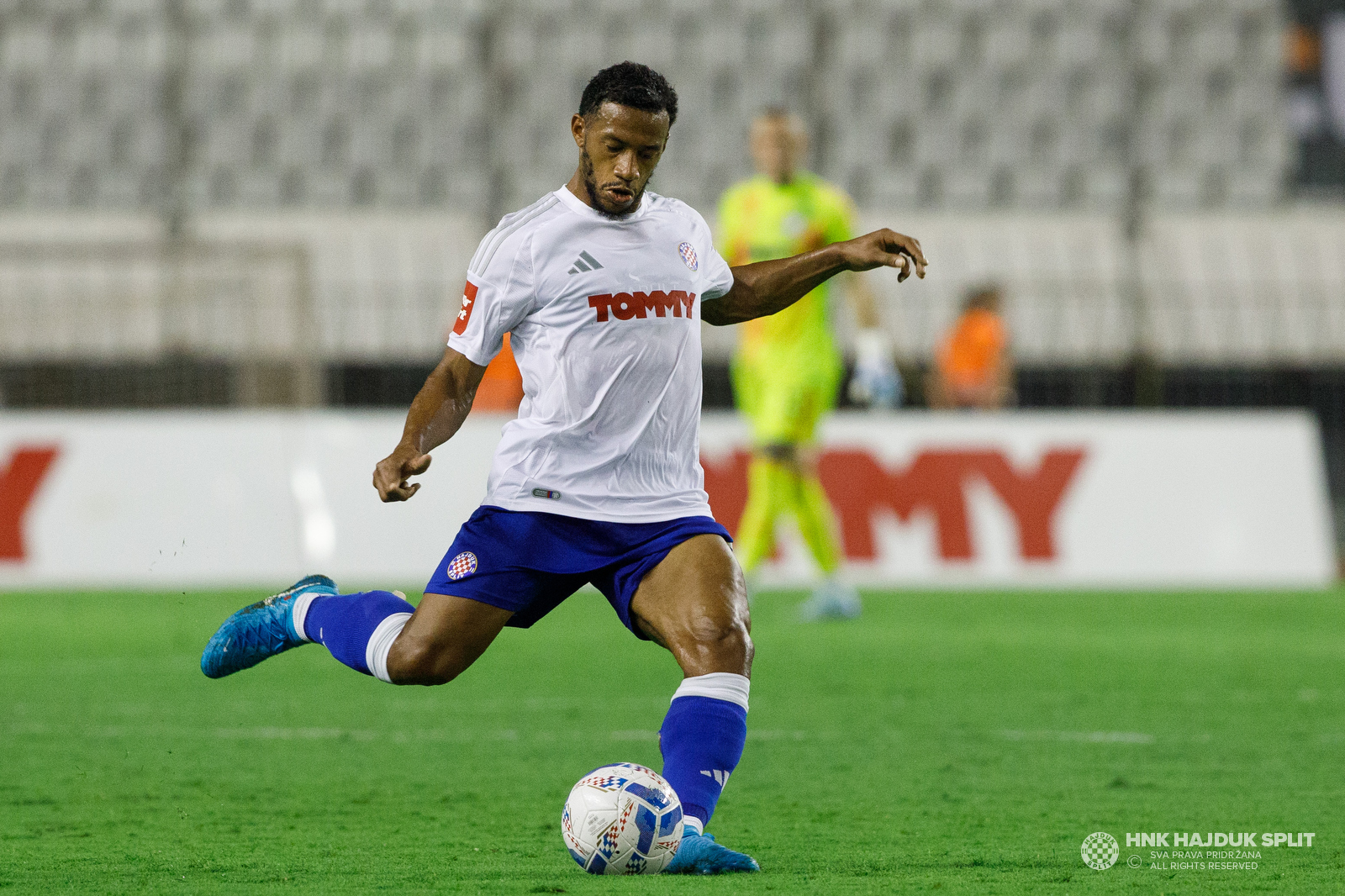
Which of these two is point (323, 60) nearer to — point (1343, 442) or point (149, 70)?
point (149, 70)

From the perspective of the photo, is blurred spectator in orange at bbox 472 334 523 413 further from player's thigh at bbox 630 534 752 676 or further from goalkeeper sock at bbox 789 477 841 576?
player's thigh at bbox 630 534 752 676

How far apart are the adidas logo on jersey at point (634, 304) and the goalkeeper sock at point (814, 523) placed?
19.6ft

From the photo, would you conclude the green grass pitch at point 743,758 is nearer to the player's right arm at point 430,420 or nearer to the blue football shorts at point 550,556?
the blue football shorts at point 550,556

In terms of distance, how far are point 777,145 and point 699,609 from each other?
622cm

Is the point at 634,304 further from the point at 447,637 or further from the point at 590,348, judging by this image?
the point at 447,637

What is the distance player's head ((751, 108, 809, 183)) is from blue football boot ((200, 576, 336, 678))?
5.62m

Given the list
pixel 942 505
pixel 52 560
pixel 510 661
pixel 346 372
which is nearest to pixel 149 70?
pixel 346 372

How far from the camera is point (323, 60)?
1861 centimetres

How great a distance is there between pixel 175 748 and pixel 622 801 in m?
2.62

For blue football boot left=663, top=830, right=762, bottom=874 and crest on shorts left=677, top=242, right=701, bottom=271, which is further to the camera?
crest on shorts left=677, top=242, right=701, bottom=271

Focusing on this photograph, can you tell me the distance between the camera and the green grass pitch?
409 cm

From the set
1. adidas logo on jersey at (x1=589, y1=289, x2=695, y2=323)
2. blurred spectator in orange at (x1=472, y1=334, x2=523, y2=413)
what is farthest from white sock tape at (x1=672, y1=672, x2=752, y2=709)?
blurred spectator in orange at (x1=472, y1=334, x2=523, y2=413)

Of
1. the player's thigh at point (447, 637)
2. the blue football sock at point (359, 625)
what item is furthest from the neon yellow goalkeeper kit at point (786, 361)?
the player's thigh at point (447, 637)

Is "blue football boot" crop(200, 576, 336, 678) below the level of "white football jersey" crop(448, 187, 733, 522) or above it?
below
